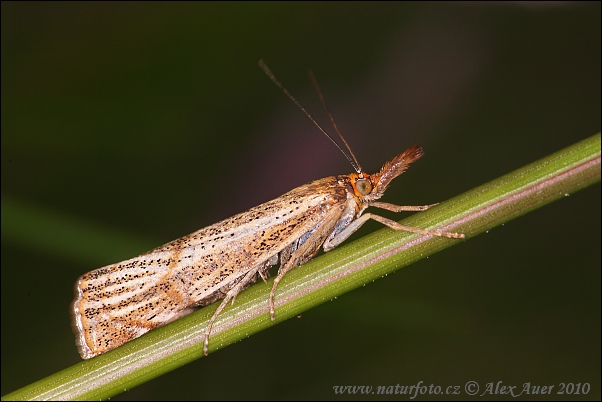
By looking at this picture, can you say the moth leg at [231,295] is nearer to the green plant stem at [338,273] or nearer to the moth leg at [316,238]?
the green plant stem at [338,273]

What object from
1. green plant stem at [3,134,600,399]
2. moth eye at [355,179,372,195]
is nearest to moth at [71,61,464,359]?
moth eye at [355,179,372,195]

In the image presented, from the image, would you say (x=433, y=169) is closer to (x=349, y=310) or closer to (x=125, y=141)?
(x=349, y=310)

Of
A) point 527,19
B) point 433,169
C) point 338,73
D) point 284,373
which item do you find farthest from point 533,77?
point 284,373

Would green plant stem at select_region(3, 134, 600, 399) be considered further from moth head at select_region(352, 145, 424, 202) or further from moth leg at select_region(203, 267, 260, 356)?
moth head at select_region(352, 145, 424, 202)

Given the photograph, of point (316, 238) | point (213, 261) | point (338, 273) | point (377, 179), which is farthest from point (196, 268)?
point (377, 179)

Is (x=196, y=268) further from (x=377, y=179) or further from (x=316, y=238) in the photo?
(x=377, y=179)

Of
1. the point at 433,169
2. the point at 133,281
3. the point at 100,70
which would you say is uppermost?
the point at 100,70
